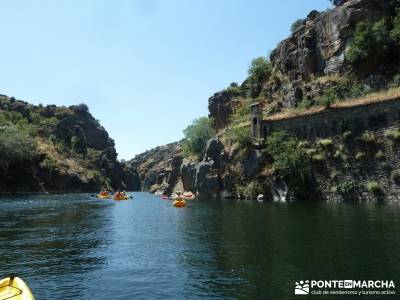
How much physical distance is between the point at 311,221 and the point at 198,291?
2337 centimetres

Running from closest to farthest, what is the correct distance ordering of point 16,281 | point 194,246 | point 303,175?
point 16,281 → point 194,246 → point 303,175

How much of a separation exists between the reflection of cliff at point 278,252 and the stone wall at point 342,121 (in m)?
23.9

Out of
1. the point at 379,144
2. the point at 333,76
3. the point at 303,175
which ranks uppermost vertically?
the point at 333,76

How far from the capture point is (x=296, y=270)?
20.8 meters

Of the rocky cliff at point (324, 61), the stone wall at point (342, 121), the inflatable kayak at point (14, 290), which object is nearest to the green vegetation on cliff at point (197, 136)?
the rocky cliff at point (324, 61)

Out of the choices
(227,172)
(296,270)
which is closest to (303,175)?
(227,172)

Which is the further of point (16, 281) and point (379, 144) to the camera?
point (379, 144)

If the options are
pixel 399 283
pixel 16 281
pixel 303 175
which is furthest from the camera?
pixel 303 175

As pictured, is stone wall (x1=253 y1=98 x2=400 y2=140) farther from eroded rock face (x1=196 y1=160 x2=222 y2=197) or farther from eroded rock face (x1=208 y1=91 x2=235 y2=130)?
eroded rock face (x1=208 y1=91 x2=235 y2=130)

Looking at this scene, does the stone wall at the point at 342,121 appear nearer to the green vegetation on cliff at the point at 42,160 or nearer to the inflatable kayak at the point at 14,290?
the inflatable kayak at the point at 14,290

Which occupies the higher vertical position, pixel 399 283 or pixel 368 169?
pixel 368 169

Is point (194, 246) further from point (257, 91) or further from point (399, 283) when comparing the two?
point (257, 91)

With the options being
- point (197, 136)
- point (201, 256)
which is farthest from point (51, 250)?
point (197, 136)

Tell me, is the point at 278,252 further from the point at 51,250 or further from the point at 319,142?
the point at 319,142
